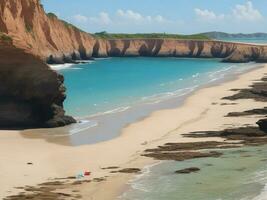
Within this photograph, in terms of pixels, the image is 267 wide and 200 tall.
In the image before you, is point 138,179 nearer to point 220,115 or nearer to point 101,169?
point 101,169

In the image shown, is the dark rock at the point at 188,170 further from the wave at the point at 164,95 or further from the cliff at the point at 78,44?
the cliff at the point at 78,44

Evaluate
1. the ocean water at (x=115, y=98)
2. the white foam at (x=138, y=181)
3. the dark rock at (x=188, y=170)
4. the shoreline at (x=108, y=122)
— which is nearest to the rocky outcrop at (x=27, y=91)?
the shoreline at (x=108, y=122)

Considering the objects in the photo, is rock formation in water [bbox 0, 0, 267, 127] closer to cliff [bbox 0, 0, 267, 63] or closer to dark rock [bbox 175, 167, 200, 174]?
cliff [bbox 0, 0, 267, 63]

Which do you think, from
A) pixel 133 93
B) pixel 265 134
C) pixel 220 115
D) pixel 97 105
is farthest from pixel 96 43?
pixel 265 134

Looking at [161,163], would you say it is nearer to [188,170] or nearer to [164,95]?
[188,170]

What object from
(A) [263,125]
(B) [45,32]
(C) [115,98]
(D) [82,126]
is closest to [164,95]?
(C) [115,98]
